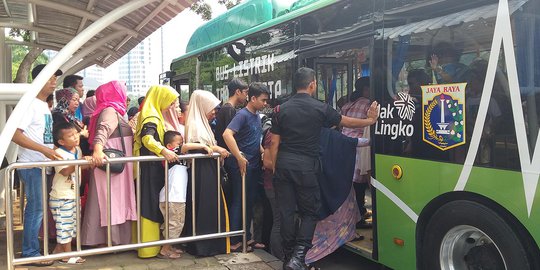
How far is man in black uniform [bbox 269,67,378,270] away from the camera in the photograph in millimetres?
3941

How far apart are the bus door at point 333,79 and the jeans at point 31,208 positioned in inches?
115

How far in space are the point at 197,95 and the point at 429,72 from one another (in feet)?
6.97

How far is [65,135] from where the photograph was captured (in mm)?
4160

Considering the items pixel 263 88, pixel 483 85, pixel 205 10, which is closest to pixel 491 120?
pixel 483 85

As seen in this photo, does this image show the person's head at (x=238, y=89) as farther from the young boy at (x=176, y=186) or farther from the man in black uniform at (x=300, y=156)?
the man in black uniform at (x=300, y=156)

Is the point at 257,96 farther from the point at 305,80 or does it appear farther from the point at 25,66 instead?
the point at 25,66

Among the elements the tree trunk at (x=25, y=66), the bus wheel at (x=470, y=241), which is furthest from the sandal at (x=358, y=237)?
the tree trunk at (x=25, y=66)

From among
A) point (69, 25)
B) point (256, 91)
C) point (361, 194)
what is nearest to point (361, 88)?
point (256, 91)

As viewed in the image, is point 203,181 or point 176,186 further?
point 203,181

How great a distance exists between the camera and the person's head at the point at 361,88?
15.0 ft

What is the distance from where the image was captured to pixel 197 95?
177 inches

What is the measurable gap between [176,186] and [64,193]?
3.15 ft

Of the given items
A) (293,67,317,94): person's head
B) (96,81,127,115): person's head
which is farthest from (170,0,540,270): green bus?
(96,81,127,115): person's head

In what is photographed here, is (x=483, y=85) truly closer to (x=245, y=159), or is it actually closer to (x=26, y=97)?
(x=245, y=159)
